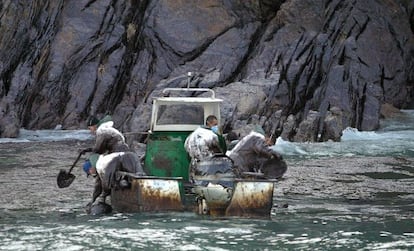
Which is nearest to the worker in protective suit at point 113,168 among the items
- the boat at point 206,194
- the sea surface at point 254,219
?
the boat at point 206,194

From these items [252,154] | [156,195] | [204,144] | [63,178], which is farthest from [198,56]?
[156,195]

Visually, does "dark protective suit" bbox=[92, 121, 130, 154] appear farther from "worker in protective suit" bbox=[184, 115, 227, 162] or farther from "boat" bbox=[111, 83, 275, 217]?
"worker in protective suit" bbox=[184, 115, 227, 162]

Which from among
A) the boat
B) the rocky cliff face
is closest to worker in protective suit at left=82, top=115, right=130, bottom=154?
the boat

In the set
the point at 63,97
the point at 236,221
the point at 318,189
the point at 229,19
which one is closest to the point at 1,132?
the point at 63,97

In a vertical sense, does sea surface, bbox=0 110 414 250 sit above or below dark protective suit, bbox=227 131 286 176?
below

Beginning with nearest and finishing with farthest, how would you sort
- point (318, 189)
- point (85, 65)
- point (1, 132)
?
point (318, 189) → point (1, 132) → point (85, 65)

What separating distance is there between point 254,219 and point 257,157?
1.61m

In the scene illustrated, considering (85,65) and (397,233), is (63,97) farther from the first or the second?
(397,233)

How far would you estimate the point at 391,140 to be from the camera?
110ft

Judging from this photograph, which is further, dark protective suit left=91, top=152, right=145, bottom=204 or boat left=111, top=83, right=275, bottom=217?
dark protective suit left=91, top=152, right=145, bottom=204

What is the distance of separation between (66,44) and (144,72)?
4878 mm

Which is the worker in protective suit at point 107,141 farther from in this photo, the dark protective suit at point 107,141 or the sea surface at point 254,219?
the sea surface at point 254,219

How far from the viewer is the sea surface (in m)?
11.7

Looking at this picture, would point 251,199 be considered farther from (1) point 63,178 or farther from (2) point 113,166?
(1) point 63,178
